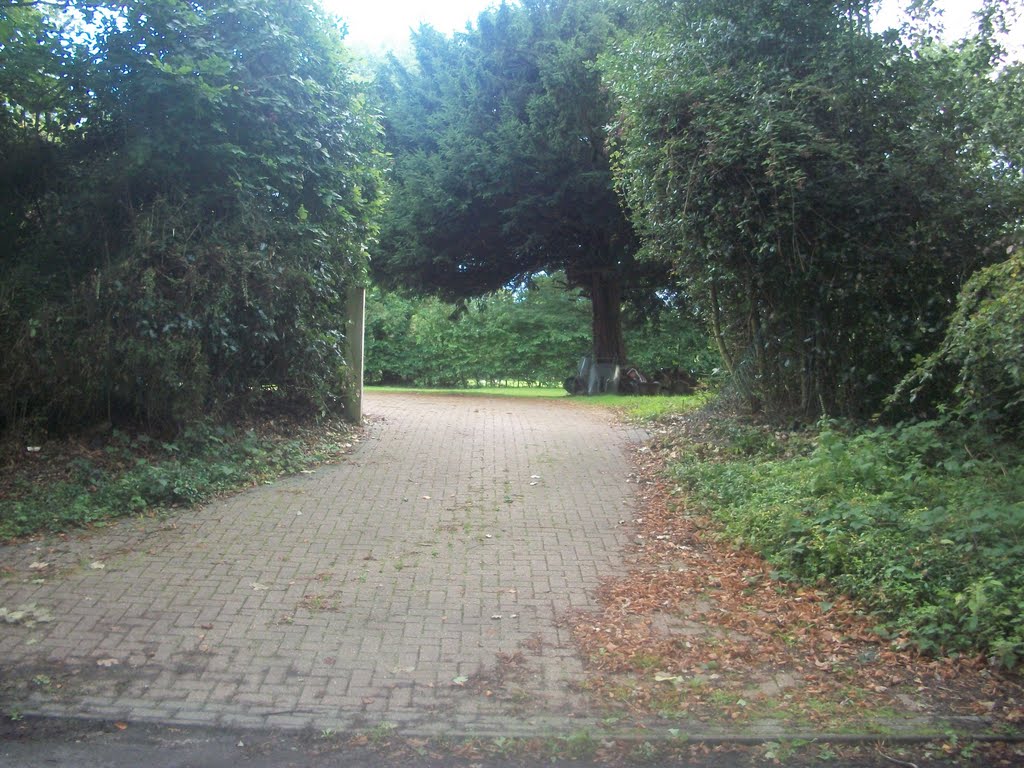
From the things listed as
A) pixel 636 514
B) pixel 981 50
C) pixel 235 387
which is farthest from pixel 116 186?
pixel 981 50

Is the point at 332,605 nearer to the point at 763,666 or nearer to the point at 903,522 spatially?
the point at 763,666

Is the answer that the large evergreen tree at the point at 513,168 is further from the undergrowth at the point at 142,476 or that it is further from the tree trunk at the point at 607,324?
the undergrowth at the point at 142,476

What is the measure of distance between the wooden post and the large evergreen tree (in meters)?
7.42

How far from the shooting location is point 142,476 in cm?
847

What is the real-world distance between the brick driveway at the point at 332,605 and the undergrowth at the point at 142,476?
1.12 ft

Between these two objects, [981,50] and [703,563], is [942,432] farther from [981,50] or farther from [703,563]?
[981,50]

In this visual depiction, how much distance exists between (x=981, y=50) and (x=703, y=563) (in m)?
6.66

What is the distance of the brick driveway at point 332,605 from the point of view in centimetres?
471

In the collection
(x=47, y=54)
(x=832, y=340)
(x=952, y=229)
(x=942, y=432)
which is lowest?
(x=942, y=432)

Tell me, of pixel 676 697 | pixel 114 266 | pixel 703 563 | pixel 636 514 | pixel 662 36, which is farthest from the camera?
pixel 662 36

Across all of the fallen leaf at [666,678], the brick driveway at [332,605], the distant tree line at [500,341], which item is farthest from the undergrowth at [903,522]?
the distant tree line at [500,341]

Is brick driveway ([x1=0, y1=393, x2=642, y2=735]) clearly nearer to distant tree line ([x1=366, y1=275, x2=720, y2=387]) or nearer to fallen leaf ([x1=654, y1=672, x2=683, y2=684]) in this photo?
fallen leaf ([x1=654, y1=672, x2=683, y2=684])

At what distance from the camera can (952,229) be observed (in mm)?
9312

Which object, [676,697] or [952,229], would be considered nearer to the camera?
[676,697]
